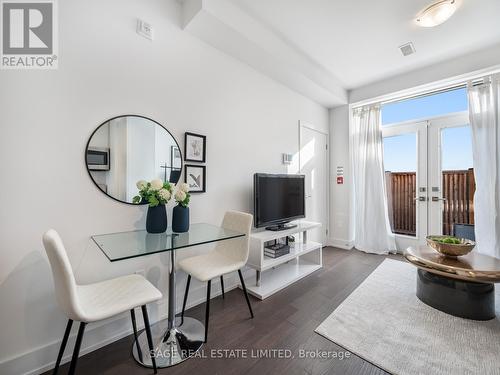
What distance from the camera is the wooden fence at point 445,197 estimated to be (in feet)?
10.2

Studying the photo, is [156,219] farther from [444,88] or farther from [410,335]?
[444,88]

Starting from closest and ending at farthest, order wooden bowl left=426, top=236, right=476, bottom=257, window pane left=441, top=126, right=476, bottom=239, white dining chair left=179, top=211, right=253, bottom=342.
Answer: white dining chair left=179, top=211, right=253, bottom=342
wooden bowl left=426, top=236, right=476, bottom=257
window pane left=441, top=126, right=476, bottom=239

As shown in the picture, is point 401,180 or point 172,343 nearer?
point 172,343

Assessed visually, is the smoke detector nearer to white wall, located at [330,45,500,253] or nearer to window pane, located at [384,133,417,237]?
white wall, located at [330,45,500,253]

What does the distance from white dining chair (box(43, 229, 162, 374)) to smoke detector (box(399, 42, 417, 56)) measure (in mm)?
3729

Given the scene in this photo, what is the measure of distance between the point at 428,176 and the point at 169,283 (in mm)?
3946

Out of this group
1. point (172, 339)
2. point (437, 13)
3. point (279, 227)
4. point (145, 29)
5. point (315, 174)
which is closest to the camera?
point (172, 339)

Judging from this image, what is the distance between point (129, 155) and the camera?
1772mm

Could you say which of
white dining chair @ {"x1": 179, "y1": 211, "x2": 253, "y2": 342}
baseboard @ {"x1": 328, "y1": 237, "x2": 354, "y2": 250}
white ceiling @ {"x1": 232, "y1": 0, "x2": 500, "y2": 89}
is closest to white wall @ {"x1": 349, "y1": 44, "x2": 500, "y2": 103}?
white ceiling @ {"x1": 232, "y1": 0, "x2": 500, "y2": 89}

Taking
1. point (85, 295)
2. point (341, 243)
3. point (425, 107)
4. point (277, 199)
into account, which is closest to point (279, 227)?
point (277, 199)

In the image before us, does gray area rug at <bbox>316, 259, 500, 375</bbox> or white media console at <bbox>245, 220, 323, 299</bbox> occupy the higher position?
white media console at <bbox>245, 220, 323, 299</bbox>

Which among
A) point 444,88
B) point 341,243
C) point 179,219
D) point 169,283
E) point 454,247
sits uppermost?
point 444,88

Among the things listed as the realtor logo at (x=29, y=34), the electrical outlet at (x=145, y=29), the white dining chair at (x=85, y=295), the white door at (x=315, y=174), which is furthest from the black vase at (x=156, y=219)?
the white door at (x=315, y=174)

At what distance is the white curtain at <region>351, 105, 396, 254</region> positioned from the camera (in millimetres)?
3633
